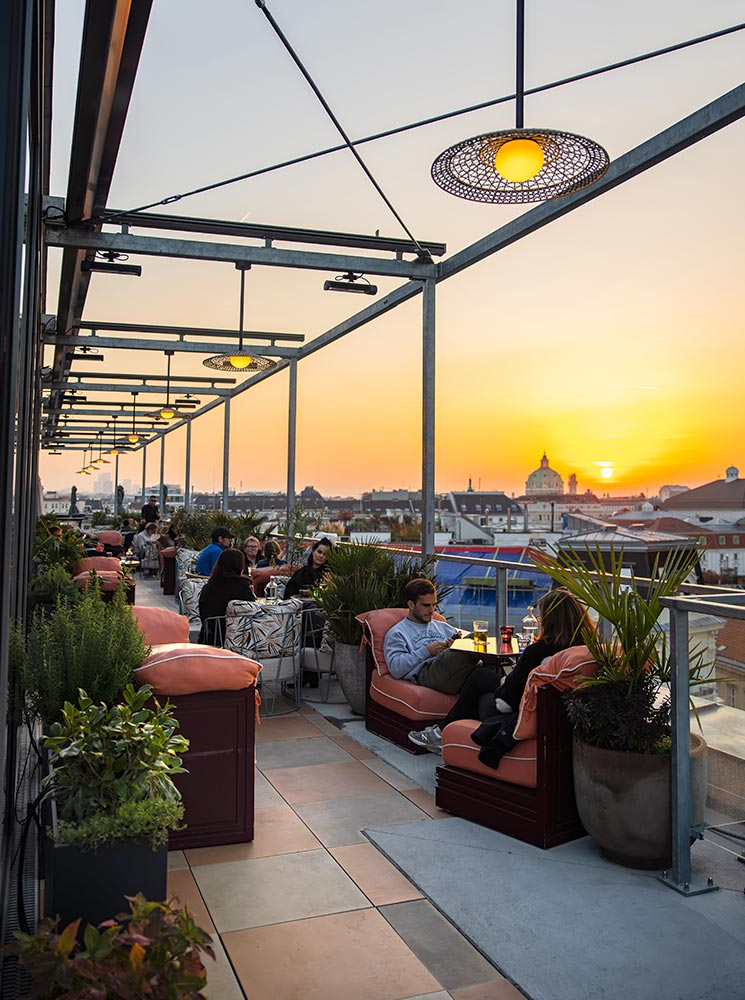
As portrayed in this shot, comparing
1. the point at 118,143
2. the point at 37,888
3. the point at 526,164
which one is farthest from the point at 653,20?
the point at 37,888

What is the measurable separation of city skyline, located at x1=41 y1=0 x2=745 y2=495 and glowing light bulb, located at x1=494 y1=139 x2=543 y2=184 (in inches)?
72.7

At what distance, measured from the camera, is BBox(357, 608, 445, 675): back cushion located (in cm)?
532

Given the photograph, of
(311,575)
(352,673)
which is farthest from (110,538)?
(352,673)

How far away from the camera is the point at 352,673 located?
588 cm

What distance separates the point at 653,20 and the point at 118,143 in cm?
320

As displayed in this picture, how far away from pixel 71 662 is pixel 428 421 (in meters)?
4.90

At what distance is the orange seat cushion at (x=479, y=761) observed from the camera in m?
3.61

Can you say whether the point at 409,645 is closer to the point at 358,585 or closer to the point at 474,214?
the point at 358,585

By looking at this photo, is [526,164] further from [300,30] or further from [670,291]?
[670,291]

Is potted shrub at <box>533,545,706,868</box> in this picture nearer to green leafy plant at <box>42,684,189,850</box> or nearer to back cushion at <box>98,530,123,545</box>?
green leafy plant at <box>42,684,189,850</box>

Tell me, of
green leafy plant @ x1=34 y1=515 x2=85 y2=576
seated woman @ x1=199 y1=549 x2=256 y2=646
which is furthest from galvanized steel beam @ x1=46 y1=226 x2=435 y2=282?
green leafy plant @ x1=34 y1=515 x2=85 y2=576

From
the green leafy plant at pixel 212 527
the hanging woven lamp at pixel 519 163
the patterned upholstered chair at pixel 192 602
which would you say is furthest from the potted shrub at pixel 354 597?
the green leafy plant at pixel 212 527

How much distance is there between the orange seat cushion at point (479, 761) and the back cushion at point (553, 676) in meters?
0.08

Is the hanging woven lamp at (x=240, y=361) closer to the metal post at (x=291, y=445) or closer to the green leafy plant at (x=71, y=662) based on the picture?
the metal post at (x=291, y=445)
